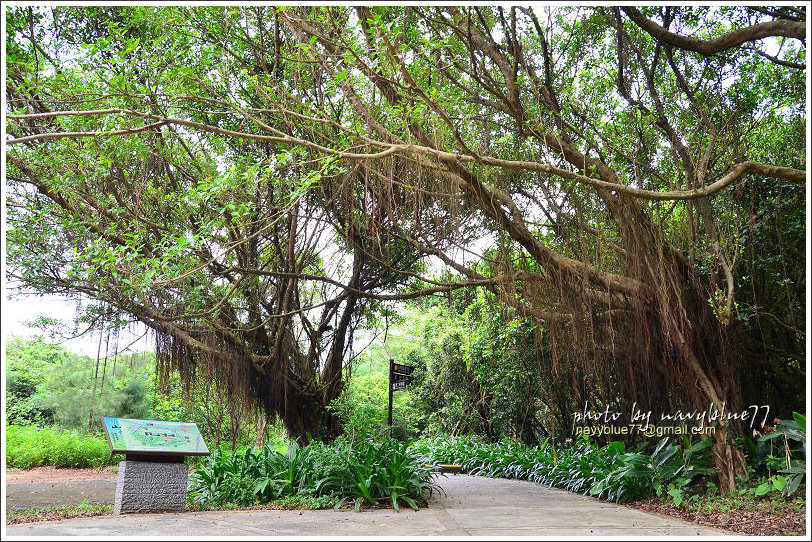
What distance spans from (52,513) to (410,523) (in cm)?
319

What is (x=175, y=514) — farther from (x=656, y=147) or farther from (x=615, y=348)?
(x=656, y=147)

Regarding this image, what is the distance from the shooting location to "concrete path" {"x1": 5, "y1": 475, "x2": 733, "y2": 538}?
4.17 metres

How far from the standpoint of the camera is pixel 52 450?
11961mm

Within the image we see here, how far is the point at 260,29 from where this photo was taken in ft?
24.9

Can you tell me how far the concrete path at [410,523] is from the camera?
417 centimetres

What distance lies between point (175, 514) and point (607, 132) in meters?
6.21

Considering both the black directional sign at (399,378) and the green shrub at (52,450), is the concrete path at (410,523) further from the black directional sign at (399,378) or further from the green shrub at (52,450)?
the green shrub at (52,450)

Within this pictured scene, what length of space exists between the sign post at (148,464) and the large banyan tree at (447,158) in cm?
135

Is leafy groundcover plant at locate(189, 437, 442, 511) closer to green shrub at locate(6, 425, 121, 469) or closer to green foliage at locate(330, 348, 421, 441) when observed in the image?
green foliage at locate(330, 348, 421, 441)

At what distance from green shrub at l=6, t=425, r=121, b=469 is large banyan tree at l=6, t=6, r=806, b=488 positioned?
5954mm

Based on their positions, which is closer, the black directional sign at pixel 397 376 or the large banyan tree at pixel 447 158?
the large banyan tree at pixel 447 158

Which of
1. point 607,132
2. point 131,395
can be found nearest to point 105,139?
point 607,132

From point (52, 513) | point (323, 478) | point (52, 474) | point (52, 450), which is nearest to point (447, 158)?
point (323, 478)

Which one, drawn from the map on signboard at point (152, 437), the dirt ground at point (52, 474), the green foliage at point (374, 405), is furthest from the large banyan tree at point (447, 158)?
the dirt ground at point (52, 474)
